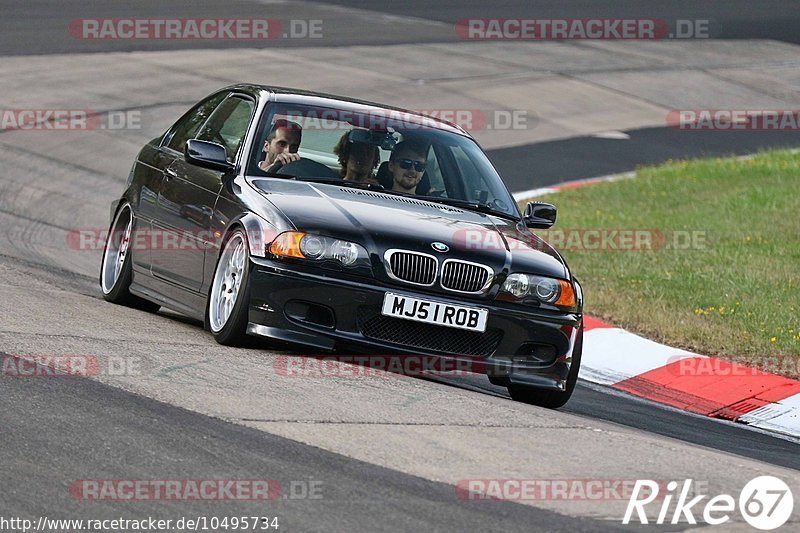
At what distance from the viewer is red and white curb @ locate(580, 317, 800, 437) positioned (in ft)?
31.4

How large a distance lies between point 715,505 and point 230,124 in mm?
4616

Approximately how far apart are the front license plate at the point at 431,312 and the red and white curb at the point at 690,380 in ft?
7.94

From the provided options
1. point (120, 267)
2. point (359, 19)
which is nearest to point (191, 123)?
point (120, 267)

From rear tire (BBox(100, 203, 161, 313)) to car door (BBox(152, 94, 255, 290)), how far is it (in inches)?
22.0

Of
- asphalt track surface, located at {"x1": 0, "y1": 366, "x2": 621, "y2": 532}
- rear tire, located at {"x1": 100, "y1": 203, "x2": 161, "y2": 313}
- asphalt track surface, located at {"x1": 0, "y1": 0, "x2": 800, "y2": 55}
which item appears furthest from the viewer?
asphalt track surface, located at {"x1": 0, "y1": 0, "x2": 800, "y2": 55}

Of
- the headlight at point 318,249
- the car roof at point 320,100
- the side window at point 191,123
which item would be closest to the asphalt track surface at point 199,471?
the headlight at point 318,249

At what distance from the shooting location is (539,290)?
807 cm

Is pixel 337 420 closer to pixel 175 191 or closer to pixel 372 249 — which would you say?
pixel 372 249

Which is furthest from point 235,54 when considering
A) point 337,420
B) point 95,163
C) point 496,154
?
point 337,420

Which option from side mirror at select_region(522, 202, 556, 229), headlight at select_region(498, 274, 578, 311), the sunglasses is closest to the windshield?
the sunglasses

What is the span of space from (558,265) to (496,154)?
1264cm

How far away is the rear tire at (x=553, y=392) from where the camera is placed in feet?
27.4

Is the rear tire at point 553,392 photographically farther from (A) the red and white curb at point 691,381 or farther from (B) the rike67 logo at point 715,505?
(B) the rike67 logo at point 715,505

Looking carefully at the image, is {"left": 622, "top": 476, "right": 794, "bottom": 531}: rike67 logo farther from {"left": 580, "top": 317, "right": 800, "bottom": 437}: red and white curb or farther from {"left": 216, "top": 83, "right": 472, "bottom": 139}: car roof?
{"left": 216, "top": 83, "right": 472, "bottom": 139}: car roof
